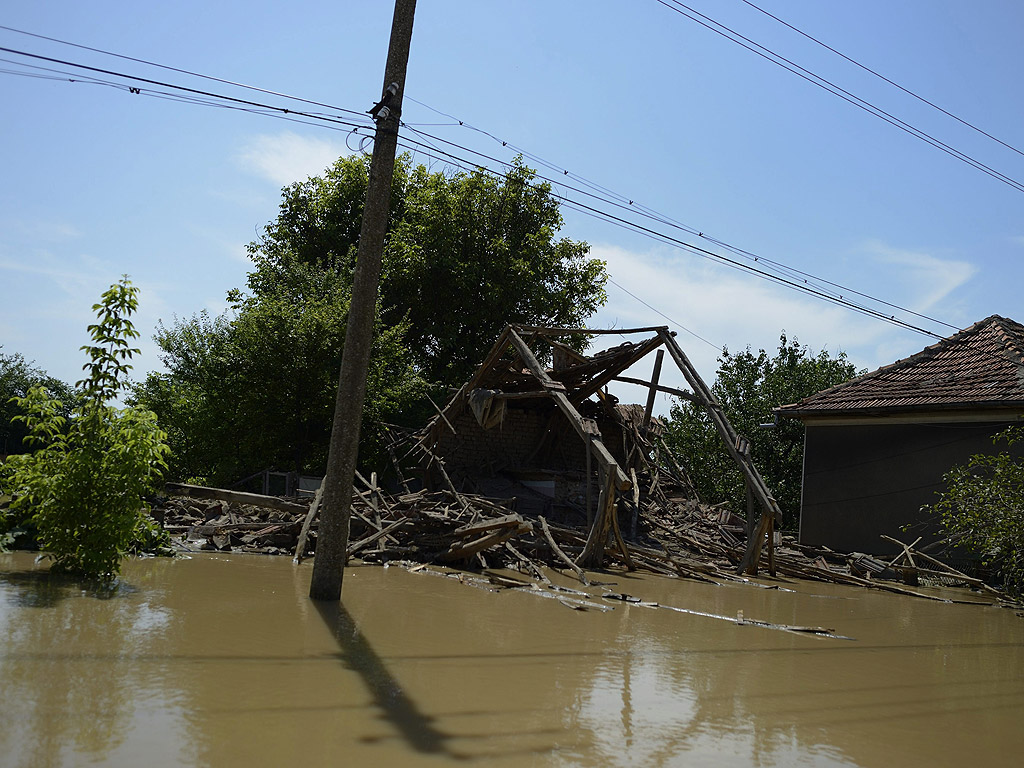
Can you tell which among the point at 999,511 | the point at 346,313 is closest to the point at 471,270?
the point at 346,313

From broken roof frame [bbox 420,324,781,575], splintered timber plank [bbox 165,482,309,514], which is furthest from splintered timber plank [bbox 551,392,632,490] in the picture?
splintered timber plank [bbox 165,482,309,514]

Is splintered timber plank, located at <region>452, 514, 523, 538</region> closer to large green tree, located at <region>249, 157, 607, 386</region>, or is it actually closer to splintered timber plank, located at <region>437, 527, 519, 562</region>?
splintered timber plank, located at <region>437, 527, 519, 562</region>

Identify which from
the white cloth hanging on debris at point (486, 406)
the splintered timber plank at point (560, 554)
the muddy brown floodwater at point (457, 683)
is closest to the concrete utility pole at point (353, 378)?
the muddy brown floodwater at point (457, 683)

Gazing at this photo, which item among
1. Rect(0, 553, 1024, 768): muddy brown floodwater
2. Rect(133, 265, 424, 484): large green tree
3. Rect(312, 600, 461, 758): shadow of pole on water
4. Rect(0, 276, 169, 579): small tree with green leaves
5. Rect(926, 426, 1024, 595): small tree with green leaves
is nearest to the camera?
Rect(0, 553, 1024, 768): muddy brown floodwater

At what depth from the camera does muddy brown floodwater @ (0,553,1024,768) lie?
4312 millimetres

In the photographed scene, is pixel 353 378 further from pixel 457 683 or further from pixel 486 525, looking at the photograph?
pixel 486 525

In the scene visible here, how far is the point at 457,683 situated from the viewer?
5.71 meters

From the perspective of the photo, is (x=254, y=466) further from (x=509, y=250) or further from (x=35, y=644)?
(x=35, y=644)

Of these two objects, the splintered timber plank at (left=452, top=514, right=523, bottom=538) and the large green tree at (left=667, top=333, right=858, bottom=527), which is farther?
the large green tree at (left=667, top=333, right=858, bottom=527)

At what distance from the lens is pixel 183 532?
13.5 metres

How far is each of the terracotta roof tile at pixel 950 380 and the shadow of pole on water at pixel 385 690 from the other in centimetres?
1240

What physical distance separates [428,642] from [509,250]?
22292mm

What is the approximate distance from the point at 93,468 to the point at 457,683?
5219mm

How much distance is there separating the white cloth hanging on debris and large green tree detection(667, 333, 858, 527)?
832 centimetres
